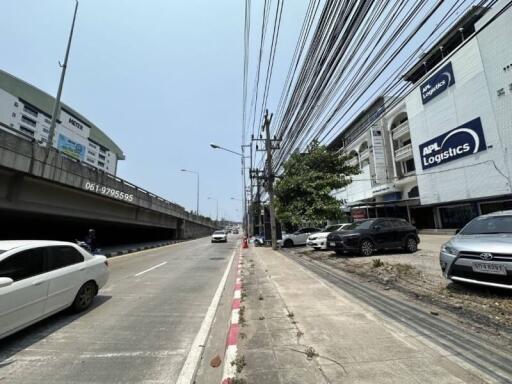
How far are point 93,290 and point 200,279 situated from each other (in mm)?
3804

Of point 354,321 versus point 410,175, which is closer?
point 354,321

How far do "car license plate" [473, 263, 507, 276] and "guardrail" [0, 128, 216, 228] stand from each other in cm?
1458

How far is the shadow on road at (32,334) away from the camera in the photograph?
3.83 meters

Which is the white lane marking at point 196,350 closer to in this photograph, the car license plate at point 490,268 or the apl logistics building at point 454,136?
the car license plate at point 490,268

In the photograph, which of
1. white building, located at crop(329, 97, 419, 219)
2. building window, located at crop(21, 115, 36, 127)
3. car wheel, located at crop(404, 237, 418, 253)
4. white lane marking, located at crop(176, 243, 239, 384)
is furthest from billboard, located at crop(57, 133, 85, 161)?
white lane marking, located at crop(176, 243, 239, 384)

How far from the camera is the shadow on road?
383cm

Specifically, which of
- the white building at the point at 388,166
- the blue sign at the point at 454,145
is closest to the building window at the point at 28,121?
the white building at the point at 388,166

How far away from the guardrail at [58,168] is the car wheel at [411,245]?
1641 cm

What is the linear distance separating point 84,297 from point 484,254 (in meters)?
7.71

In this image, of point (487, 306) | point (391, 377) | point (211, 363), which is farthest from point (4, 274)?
point (487, 306)

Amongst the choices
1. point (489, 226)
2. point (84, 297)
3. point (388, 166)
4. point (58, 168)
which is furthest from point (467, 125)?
point (58, 168)

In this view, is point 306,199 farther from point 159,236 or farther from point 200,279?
point 159,236

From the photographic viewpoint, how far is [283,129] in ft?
43.8

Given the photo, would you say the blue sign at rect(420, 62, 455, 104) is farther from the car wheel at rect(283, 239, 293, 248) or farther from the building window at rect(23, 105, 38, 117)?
the building window at rect(23, 105, 38, 117)
